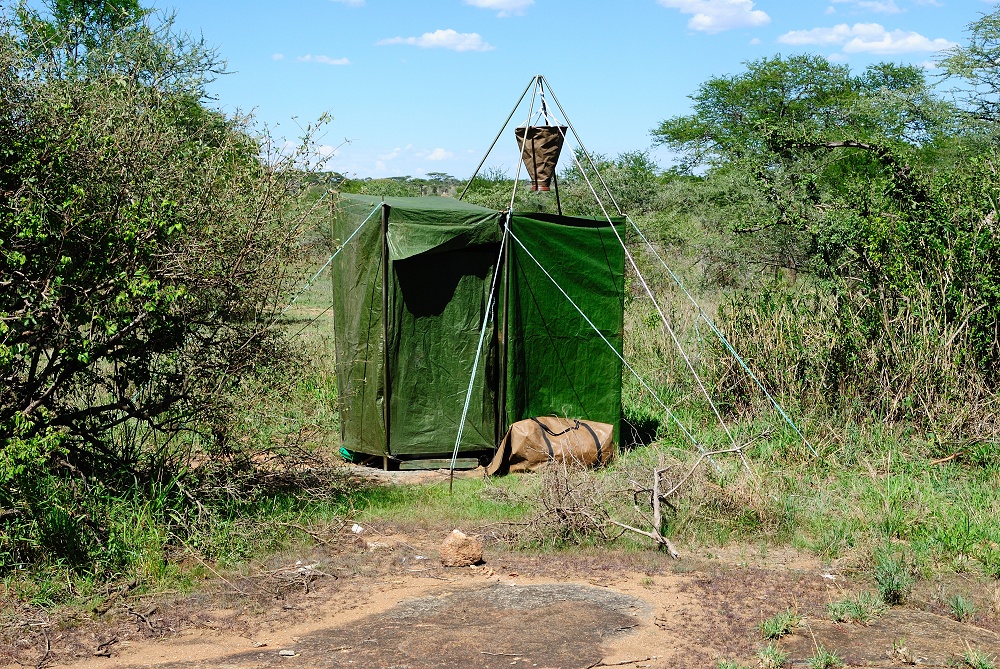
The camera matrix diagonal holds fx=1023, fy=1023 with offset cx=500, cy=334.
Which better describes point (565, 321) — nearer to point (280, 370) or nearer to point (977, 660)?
point (280, 370)

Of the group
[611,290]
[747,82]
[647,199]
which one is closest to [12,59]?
[611,290]

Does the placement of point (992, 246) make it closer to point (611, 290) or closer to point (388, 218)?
point (611, 290)

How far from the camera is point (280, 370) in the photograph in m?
6.10

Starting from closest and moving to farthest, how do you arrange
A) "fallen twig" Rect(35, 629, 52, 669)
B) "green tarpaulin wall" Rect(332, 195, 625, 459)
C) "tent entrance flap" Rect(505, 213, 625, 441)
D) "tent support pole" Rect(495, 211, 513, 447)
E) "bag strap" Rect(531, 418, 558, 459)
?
1. "fallen twig" Rect(35, 629, 52, 669)
2. "bag strap" Rect(531, 418, 558, 459)
3. "green tarpaulin wall" Rect(332, 195, 625, 459)
4. "tent support pole" Rect(495, 211, 513, 447)
5. "tent entrance flap" Rect(505, 213, 625, 441)

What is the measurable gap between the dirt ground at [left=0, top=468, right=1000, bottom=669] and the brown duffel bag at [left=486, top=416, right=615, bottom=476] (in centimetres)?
173

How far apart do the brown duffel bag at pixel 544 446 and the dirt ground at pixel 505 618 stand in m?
1.73

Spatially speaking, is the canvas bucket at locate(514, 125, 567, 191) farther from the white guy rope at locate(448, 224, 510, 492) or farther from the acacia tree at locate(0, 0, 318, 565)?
the acacia tree at locate(0, 0, 318, 565)

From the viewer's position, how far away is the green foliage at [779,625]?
A: 4566 mm

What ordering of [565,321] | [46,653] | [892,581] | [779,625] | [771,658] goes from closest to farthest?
[771,658], [46,653], [779,625], [892,581], [565,321]

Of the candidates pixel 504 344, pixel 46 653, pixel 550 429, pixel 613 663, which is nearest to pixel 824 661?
pixel 613 663

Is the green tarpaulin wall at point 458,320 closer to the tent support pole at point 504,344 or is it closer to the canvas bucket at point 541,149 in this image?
the tent support pole at point 504,344

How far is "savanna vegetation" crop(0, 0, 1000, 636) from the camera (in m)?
5.17

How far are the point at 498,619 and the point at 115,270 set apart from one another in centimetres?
265

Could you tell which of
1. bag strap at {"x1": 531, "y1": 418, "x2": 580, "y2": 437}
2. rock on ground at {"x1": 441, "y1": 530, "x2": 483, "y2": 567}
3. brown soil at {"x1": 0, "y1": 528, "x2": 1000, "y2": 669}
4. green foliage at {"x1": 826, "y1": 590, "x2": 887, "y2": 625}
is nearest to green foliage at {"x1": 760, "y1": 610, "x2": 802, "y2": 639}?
brown soil at {"x1": 0, "y1": 528, "x2": 1000, "y2": 669}
